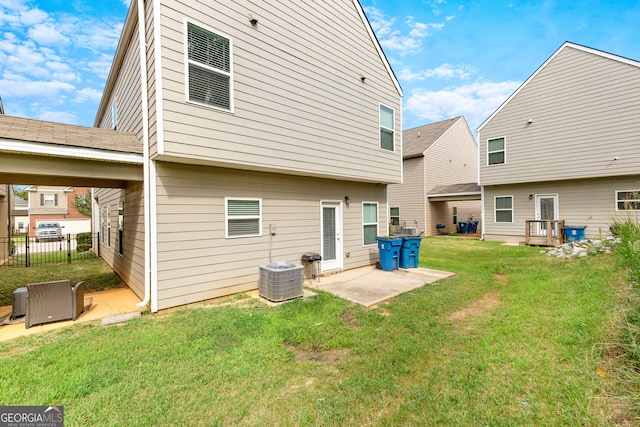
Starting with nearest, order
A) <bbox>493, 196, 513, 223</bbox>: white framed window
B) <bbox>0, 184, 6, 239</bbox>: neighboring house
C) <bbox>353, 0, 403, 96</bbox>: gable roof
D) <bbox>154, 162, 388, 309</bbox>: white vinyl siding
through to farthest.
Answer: <bbox>154, 162, 388, 309</bbox>: white vinyl siding < <bbox>353, 0, 403, 96</bbox>: gable roof < <bbox>0, 184, 6, 239</bbox>: neighboring house < <bbox>493, 196, 513, 223</bbox>: white framed window

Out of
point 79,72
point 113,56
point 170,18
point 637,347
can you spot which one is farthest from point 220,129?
point 79,72

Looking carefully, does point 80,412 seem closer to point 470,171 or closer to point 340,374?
point 340,374

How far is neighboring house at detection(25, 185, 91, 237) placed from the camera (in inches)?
999

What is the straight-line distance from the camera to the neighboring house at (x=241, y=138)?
190 inches

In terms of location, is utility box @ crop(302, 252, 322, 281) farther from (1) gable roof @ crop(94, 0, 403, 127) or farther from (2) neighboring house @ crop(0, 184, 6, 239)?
(2) neighboring house @ crop(0, 184, 6, 239)

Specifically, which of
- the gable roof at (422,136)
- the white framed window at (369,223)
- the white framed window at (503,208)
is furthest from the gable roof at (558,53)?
the white framed window at (369,223)

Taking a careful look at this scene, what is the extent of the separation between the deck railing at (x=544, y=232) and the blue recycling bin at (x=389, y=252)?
909cm

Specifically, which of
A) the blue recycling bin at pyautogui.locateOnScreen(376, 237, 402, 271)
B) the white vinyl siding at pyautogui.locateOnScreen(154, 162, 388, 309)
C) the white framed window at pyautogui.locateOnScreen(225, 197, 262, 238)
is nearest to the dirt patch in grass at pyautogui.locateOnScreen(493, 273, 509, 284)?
the blue recycling bin at pyautogui.locateOnScreen(376, 237, 402, 271)

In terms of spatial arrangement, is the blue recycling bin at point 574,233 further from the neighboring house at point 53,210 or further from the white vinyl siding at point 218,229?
the neighboring house at point 53,210

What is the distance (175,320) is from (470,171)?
2348 cm

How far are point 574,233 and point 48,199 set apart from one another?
4121cm

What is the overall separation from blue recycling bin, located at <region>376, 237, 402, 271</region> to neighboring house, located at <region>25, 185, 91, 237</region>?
29.3 metres

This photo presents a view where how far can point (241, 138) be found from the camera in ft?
18.0

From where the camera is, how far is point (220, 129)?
5.18m
